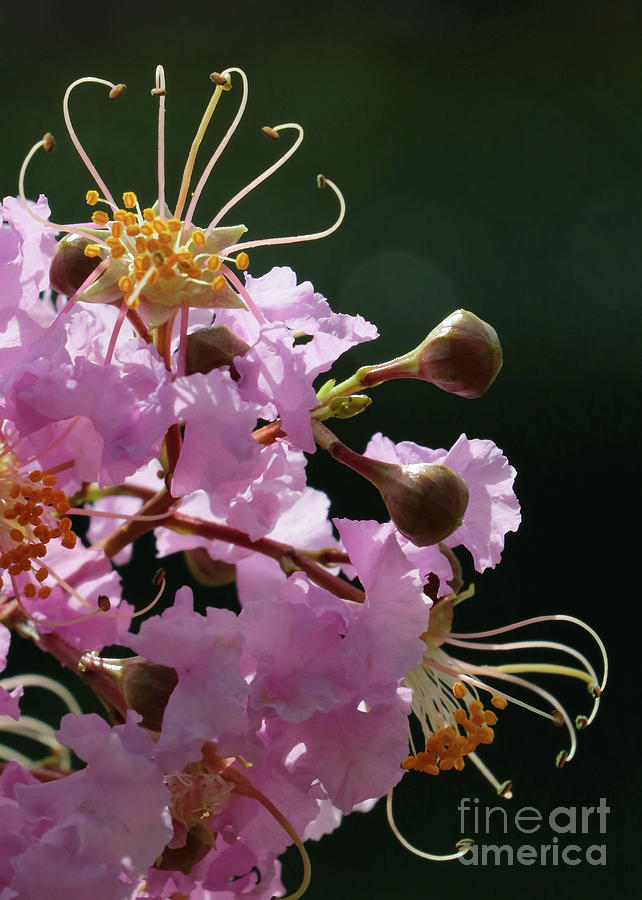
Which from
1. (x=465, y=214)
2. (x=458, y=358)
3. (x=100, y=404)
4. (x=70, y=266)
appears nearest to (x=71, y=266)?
(x=70, y=266)

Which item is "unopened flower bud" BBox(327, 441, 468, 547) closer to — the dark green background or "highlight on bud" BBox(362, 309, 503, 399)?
"highlight on bud" BBox(362, 309, 503, 399)

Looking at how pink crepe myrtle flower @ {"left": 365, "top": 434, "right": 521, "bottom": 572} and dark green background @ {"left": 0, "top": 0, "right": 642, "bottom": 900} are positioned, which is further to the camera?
dark green background @ {"left": 0, "top": 0, "right": 642, "bottom": 900}

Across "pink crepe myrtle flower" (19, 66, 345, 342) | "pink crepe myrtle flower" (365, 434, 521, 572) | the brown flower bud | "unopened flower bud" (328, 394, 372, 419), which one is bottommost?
the brown flower bud

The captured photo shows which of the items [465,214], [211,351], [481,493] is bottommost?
[465,214]

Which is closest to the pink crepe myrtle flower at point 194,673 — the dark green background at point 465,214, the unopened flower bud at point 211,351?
the unopened flower bud at point 211,351

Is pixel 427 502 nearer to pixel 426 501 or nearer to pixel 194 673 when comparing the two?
pixel 426 501

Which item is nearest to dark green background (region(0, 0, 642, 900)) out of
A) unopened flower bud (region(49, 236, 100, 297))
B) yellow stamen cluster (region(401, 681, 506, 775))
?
yellow stamen cluster (region(401, 681, 506, 775))
